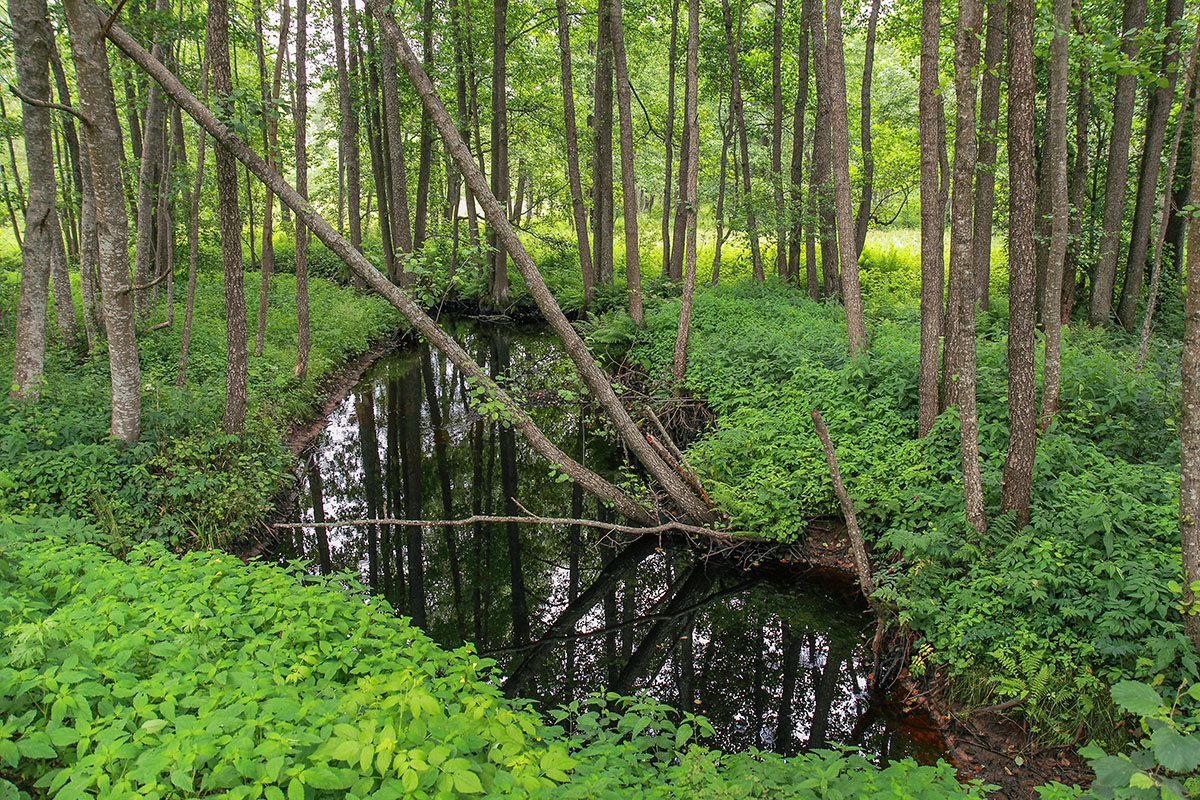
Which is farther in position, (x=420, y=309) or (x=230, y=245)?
(x=230, y=245)

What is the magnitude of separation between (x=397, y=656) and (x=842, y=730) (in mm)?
3643

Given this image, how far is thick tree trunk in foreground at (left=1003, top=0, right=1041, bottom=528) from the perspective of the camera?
564 centimetres

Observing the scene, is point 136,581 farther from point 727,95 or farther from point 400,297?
point 727,95

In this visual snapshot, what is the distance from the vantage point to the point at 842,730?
5.52 meters

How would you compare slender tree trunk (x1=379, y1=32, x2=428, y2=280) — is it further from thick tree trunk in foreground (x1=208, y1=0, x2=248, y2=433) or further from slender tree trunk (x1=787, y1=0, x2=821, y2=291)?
slender tree trunk (x1=787, y1=0, x2=821, y2=291)

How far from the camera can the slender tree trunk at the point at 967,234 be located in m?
5.84

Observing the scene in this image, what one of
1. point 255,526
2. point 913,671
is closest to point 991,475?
point 913,671

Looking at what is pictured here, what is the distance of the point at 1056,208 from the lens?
7.14m

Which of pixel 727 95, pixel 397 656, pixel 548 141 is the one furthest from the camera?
pixel 548 141

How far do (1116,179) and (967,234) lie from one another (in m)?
7.25

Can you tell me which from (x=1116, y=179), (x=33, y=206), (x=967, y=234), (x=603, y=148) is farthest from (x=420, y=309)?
(x=603, y=148)

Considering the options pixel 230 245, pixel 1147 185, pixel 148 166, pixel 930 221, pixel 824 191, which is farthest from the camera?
pixel 824 191

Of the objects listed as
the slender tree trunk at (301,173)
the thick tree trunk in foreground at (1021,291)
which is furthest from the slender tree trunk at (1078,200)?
the slender tree trunk at (301,173)

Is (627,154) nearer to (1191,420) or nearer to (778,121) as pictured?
(778,121)
